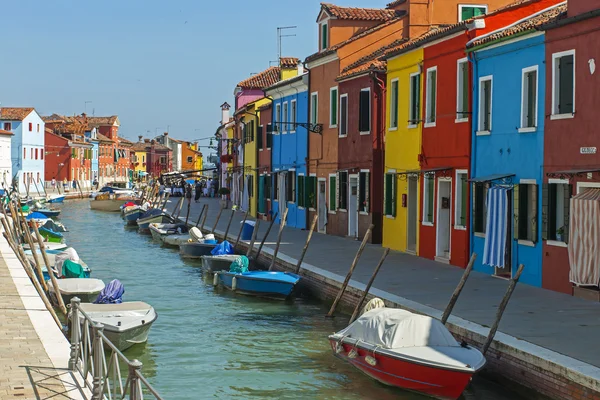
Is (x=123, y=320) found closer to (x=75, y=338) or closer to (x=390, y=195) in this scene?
(x=75, y=338)

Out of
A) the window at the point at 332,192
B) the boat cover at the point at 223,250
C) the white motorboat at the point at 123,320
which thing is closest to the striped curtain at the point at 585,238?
the white motorboat at the point at 123,320

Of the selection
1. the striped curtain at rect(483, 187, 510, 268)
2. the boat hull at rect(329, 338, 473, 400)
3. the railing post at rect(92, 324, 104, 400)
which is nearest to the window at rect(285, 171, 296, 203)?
the striped curtain at rect(483, 187, 510, 268)

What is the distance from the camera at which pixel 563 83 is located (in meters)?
17.0

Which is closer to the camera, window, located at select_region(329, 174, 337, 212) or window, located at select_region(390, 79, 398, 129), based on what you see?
window, located at select_region(390, 79, 398, 129)

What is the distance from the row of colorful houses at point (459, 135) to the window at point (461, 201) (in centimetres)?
3

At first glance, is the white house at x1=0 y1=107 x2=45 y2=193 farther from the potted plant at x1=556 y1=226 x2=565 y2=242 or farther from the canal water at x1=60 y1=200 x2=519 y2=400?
the potted plant at x1=556 y1=226 x2=565 y2=242

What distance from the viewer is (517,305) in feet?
50.4

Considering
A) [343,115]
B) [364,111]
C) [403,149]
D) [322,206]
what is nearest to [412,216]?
[403,149]

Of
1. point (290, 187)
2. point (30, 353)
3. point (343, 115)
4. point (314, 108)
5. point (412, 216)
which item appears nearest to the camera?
point (30, 353)

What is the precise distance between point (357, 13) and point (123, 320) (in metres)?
19.9

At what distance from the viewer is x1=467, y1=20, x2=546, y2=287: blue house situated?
17.8 metres

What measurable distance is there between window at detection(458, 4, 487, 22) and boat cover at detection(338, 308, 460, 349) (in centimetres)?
1709

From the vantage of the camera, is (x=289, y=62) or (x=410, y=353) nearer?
(x=410, y=353)

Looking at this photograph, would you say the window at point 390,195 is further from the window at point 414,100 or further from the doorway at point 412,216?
the window at point 414,100
